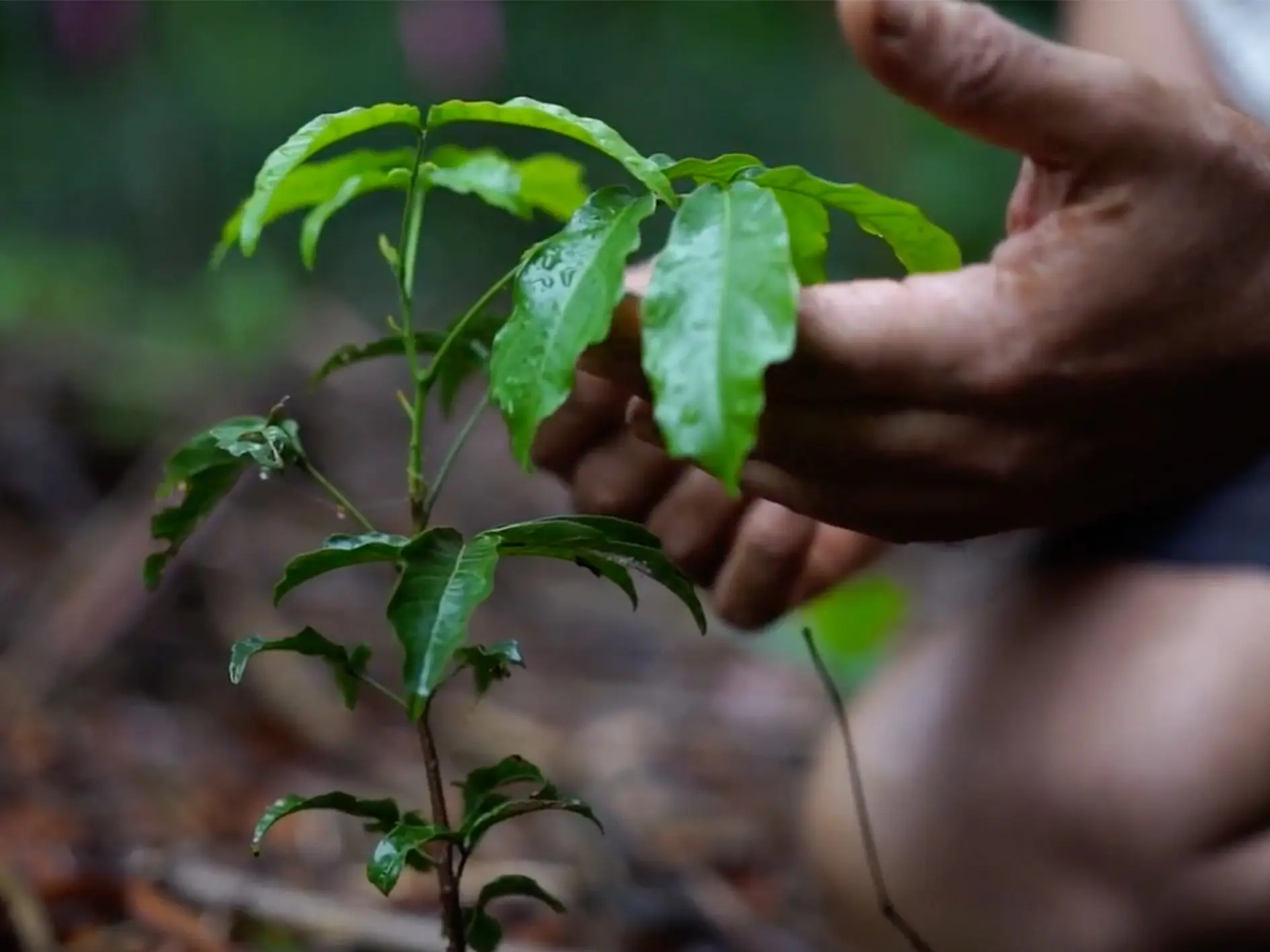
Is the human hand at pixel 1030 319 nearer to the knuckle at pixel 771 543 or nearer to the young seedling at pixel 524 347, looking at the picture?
the young seedling at pixel 524 347

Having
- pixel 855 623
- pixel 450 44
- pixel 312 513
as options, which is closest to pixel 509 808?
pixel 855 623

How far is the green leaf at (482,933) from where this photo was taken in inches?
27.4

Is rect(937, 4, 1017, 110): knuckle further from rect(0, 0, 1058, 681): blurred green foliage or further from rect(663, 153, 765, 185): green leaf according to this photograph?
rect(0, 0, 1058, 681): blurred green foliage

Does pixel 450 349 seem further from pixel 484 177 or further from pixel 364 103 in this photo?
pixel 364 103

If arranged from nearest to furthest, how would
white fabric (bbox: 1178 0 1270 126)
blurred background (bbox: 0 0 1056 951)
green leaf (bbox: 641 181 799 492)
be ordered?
green leaf (bbox: 641 181 799 492) < white fabric (bbox: 1178 0 1270 126) < blurred background (bbox: 0 0 1056 951)

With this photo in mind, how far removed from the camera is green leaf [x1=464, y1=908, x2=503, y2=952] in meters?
0.70

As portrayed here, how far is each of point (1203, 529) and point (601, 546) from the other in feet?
1.71

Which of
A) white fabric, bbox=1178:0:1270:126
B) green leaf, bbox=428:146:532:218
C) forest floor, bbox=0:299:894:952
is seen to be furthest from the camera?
forest floor, bbox=0:299:894:952

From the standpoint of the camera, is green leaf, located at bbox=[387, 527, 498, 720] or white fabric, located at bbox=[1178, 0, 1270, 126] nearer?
green leaf, located at bbox=[387, 527, 498, 720]

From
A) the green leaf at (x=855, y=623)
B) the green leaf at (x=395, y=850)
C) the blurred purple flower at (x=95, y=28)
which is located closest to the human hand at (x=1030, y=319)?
the green leaf at (x=395, y=850)

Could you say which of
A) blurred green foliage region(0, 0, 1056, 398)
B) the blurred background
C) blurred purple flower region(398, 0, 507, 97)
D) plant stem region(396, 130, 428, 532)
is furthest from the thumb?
blurred purple flower region(398, 0, 507, 97)

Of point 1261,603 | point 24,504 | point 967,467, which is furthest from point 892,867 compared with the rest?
point 24,504

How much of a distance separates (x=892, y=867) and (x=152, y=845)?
0.70m

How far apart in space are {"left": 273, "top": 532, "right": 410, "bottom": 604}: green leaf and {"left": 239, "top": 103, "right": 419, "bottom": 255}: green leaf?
14 cm
